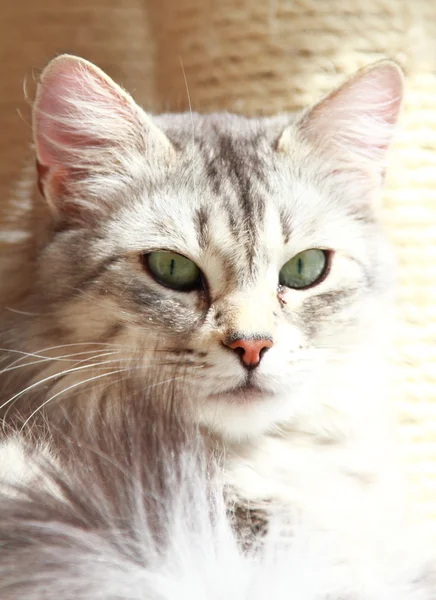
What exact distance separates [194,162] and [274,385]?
1.15ft

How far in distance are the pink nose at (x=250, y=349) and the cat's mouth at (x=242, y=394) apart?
0.04 m

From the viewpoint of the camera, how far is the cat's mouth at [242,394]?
960mm

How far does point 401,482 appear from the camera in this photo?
115 centimetres

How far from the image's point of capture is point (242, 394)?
96cm

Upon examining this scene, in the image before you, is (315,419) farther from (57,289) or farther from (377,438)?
(57,289)

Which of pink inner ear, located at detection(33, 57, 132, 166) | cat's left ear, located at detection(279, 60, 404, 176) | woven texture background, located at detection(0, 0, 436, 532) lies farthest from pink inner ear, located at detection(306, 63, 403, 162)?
pink inner ear, located at detection(33, 57, 132, 166)

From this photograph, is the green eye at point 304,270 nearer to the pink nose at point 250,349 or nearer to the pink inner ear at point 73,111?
the pink nose at point 250,349

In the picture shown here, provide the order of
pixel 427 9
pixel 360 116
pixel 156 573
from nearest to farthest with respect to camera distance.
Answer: pixel 156 573 → pixel 360 116 → pixel 427 9

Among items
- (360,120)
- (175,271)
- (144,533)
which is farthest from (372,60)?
(144,533)

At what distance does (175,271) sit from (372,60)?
67cm

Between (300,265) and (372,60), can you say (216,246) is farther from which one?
(372,60)

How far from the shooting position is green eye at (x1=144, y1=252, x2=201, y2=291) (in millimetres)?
1030

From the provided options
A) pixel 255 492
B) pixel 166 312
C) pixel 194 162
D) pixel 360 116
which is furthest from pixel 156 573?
pixel 360 116

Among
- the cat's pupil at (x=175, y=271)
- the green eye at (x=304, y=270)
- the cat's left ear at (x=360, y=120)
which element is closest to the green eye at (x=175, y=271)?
the cat's pupil at (x=175, y=271)
